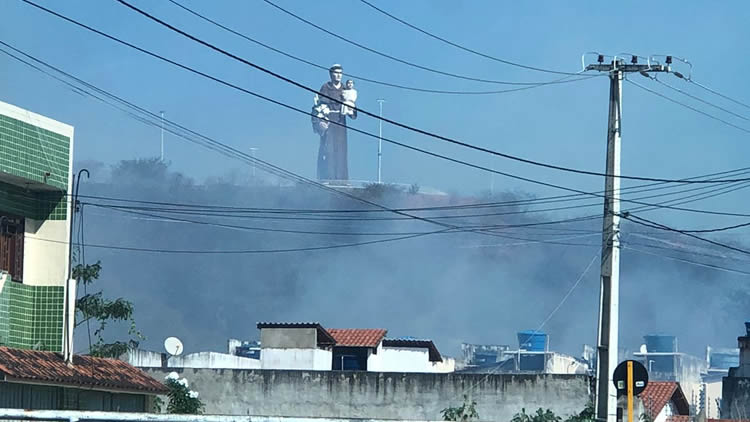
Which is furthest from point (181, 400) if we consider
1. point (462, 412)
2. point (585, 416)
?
point (585, 416)

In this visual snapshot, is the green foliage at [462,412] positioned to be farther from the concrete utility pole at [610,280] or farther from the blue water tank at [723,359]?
the blue water tank at [723,359]

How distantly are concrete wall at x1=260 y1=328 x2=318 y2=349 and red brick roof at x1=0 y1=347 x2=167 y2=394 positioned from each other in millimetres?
22103

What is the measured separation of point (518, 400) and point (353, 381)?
19.1 ft

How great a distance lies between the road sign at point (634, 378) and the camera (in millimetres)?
24688

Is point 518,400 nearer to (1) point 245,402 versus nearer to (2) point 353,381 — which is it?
(2) point 353,381

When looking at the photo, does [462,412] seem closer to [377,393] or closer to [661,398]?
[377,393]

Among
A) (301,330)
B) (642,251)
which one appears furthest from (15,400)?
(642,251)

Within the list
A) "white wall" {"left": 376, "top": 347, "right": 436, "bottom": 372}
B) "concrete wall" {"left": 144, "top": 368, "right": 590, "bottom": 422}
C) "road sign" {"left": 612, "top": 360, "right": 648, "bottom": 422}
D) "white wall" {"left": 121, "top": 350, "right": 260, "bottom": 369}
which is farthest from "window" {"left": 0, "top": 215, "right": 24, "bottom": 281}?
"white wall" {"left": 121, "top": 350, "right": 260, "bottom": 369}

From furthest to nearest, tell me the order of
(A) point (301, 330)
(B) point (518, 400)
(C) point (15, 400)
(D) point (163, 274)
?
1. (D) point (163, 274)
2. (A) point (301, 330)
3. (B) point (518, 400)
4. (C) point (15, 400)

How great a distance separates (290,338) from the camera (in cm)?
5697

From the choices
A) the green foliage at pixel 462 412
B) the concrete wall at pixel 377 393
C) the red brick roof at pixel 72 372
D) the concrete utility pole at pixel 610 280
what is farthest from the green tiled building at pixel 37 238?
the concrete wall at pixel 377 393

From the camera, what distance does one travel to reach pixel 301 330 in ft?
189

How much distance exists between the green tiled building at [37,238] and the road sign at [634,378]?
1311cm

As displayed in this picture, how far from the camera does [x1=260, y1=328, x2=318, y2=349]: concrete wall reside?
185 ft
